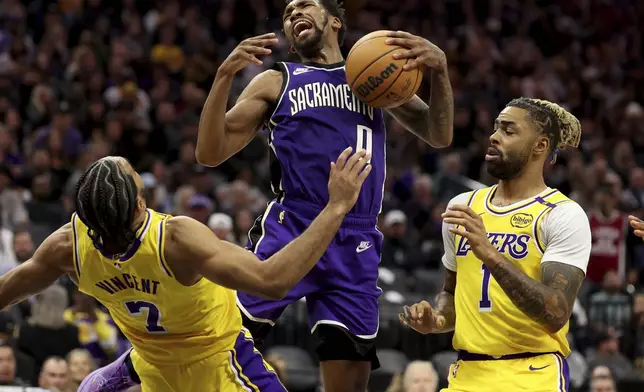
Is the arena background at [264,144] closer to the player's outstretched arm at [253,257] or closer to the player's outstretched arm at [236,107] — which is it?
the player's outstretched arm at [236,107]

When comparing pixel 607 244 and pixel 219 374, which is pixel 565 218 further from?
pixel 607 244

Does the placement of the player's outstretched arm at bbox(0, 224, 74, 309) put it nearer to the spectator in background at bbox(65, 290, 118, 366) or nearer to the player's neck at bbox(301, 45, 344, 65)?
the player's neck at bbox(301, 45, 344, 65)

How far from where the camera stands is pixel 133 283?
4734 millimetres

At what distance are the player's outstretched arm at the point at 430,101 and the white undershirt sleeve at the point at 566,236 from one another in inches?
38.3

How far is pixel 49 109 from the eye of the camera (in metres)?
13.8

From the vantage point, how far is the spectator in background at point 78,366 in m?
8.78

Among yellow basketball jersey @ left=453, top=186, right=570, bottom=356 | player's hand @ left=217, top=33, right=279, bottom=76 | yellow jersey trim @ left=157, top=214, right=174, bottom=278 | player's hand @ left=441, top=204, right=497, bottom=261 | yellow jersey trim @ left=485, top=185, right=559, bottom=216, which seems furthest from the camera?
player's hand @ left=217, top=33, right=279, bottom=76

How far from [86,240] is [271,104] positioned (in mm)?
1555

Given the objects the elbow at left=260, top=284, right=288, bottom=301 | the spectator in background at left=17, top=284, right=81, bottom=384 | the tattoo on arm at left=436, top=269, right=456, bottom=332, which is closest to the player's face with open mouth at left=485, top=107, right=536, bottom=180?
the tattoo on arm at left=436, top=269, right=456, bottom=332

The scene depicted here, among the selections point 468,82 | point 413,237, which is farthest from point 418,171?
point 468,82

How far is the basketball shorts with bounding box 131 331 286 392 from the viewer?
16.6 ft

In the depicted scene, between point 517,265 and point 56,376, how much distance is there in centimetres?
474

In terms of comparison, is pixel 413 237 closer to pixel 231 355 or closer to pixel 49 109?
pixel 49 109

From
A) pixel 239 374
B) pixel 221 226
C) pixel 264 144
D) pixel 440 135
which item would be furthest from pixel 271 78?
pixel 264 144
